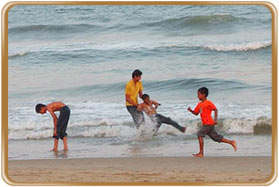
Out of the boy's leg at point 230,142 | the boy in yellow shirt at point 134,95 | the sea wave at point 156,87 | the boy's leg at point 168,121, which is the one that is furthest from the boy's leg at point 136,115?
the boy's leg at point 230,142

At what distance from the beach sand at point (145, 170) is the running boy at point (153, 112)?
38.8 inches

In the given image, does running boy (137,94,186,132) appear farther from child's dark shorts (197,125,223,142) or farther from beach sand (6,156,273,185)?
beach sand (6,156,273,185)

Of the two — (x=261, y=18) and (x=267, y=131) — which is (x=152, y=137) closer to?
(x=267, y=131)

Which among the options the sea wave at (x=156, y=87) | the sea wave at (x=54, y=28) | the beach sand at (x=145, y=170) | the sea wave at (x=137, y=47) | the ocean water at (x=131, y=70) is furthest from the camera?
the sea wave at (x=137, y=47)

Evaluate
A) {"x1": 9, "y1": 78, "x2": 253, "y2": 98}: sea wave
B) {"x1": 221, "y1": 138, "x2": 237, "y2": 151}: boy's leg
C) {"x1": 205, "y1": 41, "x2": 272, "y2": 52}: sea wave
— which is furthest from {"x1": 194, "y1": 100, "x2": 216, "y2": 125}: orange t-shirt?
{"x1": 205, "y1": 41, "x2": 272, "y2": 52}: sea wave

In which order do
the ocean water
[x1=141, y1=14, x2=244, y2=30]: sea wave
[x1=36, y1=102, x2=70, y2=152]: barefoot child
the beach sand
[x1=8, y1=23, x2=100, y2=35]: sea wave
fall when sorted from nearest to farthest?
1. the beach sand
2. [x1=36, y1=102, x2=70, y2=152]: barefoot child
3. the ocean water
4. [x1=8, y1=23, x2=100, y2=35]: sea wave
5. [x1=141, y1=14, x2=244, y2=30]: sea wave

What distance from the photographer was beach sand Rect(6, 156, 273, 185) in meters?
6.70

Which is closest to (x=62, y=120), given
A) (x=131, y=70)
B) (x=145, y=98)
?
(x=145, y=98)

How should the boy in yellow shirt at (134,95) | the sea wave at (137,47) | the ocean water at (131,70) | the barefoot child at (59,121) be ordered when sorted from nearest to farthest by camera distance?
1. the barefoot child at (59,121)
2. the boy in yellow shirt at (134,95)
3. the ocean water at (131,70)
4. the sea wave at (137,47)

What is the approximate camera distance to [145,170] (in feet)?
22.9

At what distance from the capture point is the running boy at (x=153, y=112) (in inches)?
323

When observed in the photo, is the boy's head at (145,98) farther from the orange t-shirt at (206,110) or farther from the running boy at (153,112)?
the orange t-shirt at (206,110)

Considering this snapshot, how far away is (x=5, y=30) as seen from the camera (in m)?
7.39

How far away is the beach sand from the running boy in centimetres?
99
